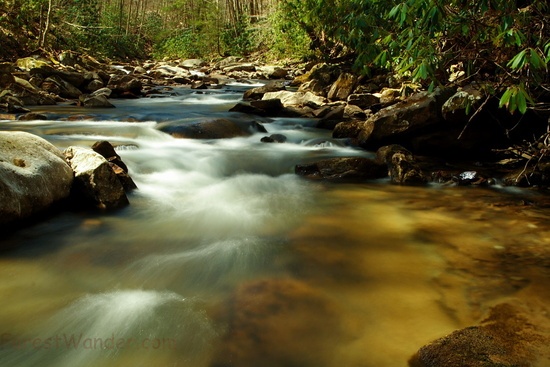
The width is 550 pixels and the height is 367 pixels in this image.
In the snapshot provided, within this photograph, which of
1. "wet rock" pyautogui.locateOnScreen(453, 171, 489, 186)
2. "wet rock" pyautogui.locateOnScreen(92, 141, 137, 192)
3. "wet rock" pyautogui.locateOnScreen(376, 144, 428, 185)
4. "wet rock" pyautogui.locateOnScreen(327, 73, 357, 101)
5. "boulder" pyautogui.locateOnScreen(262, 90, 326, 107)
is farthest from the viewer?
"wet rock" pyautogui.locateOnScreen(327, 73, 357, 101)

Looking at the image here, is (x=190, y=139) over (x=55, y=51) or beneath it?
beneath

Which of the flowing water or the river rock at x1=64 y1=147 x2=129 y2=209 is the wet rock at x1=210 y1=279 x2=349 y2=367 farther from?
the river rock at x1=64 y1=147 x2=129 y2=209

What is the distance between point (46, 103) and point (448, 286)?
1150 cm

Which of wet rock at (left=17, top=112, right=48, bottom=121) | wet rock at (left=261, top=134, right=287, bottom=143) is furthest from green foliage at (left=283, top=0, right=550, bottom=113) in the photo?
wet rock at (left=17, top=112, right=48, bottom=121)

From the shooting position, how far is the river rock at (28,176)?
10.9 ft

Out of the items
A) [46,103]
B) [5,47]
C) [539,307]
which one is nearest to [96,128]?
[46,103]

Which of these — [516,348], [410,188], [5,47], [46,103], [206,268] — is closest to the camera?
[516,348]

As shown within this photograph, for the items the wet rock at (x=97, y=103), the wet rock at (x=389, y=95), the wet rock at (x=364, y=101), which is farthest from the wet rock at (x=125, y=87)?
the wet rock at (x=389, y=95)

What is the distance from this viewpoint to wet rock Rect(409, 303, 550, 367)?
1.82 meters

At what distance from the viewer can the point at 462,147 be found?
6.45 meters

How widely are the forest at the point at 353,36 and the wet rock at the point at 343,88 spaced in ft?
2.82

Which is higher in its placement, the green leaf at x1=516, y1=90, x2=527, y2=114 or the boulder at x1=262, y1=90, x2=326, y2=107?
the green leaf at x1=516, y1=90, x2=527, y2=114

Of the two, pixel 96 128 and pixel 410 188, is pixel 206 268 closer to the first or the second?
pixel 410 188

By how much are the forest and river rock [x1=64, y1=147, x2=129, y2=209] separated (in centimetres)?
294
